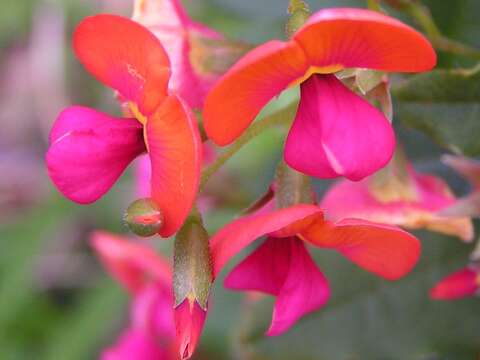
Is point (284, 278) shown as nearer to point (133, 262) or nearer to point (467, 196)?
point (467, 196)

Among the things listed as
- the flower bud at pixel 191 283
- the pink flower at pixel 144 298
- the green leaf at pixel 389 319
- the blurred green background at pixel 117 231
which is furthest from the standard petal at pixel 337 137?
the pink flower at pixel 144 298

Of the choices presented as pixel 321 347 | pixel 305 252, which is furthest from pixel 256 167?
pixel 305 252

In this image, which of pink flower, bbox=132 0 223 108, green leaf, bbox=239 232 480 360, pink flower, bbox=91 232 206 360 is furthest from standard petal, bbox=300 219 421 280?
pink flower, bbox=91 232 206 360

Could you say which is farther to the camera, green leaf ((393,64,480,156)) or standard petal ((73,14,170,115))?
green leaf ((393,64,480,156))

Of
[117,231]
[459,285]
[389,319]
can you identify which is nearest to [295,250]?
[459,285]

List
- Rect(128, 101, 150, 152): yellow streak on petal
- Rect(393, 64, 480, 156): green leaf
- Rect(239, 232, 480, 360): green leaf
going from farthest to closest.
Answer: Rect(239, 232, 480, 360): green leaf
Rect(393, 64, 480, 156): green leaf
Rect(128, 101, 150, 152): yellow streak on petal

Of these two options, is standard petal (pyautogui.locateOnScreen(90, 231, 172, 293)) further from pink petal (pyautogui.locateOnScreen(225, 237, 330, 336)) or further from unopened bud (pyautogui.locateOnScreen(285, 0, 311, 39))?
unopened bud (pyautogui.locateOnScreen(285, 0, 311, 39))
